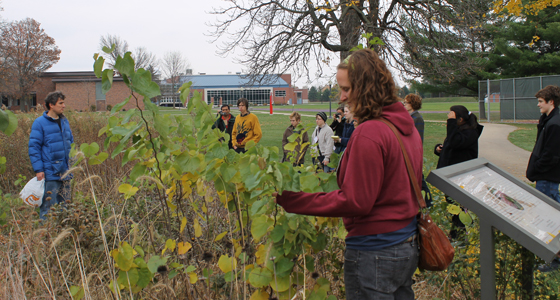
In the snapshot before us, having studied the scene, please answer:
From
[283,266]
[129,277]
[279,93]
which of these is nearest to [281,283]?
[283,266]

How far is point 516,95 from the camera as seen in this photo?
20141mm

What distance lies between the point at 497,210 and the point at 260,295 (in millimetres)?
1252

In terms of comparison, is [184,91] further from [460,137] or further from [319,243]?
[460,137]

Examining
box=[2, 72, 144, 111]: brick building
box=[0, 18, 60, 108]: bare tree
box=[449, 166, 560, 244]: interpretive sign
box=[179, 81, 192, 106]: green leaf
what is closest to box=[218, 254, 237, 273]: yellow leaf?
box=[179, 81, 192, 106]: green leaf

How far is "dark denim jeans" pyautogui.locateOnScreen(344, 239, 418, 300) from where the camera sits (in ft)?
5.40

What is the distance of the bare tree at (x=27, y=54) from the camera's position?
4416cm

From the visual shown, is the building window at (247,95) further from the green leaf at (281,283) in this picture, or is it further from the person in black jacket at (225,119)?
the green leaf at (281,283)

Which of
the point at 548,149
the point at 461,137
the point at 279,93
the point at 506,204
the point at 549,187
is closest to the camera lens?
the point at 506,204

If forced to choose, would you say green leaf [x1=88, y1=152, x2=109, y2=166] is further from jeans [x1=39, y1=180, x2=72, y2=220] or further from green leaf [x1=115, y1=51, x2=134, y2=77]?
jeans [x1=39, y1=180, x2=72, y2=220]

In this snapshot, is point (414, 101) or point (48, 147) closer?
point (48, 147)

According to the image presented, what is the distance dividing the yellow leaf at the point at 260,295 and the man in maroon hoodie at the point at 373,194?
0.55 m

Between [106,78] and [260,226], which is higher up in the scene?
[106,78]

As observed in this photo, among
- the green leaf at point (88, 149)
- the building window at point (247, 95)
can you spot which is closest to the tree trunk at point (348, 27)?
the green leaf at point (88, 149)

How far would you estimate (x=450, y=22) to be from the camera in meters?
13.2
